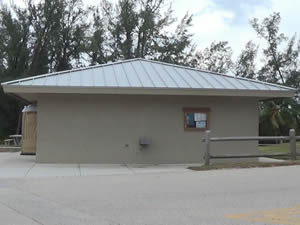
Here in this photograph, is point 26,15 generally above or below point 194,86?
above

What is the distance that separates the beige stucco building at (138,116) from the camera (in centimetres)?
1628

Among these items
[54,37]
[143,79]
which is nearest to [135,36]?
[54,37]

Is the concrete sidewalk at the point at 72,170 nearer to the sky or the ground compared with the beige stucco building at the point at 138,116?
nearer to the ground

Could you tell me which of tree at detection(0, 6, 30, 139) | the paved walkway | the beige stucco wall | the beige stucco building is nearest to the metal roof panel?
the beige stucco building

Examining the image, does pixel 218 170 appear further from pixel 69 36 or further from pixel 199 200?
pixel 69 36

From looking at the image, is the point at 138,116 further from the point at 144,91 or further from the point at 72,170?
the point at 72,170

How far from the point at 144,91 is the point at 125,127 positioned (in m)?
1.66

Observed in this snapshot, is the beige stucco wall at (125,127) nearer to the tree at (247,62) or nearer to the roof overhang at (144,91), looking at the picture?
the roof overhang at (144,91)

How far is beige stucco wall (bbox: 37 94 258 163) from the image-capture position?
1638 cm

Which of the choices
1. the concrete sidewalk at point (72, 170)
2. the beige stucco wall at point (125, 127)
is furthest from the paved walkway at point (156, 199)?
the beige stucco wall at point (125, 127)

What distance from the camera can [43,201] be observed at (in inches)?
352

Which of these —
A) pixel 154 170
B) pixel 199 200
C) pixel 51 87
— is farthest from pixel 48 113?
pixel 199 200

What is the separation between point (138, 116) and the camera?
1677cm

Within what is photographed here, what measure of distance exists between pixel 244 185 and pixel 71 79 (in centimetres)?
860
